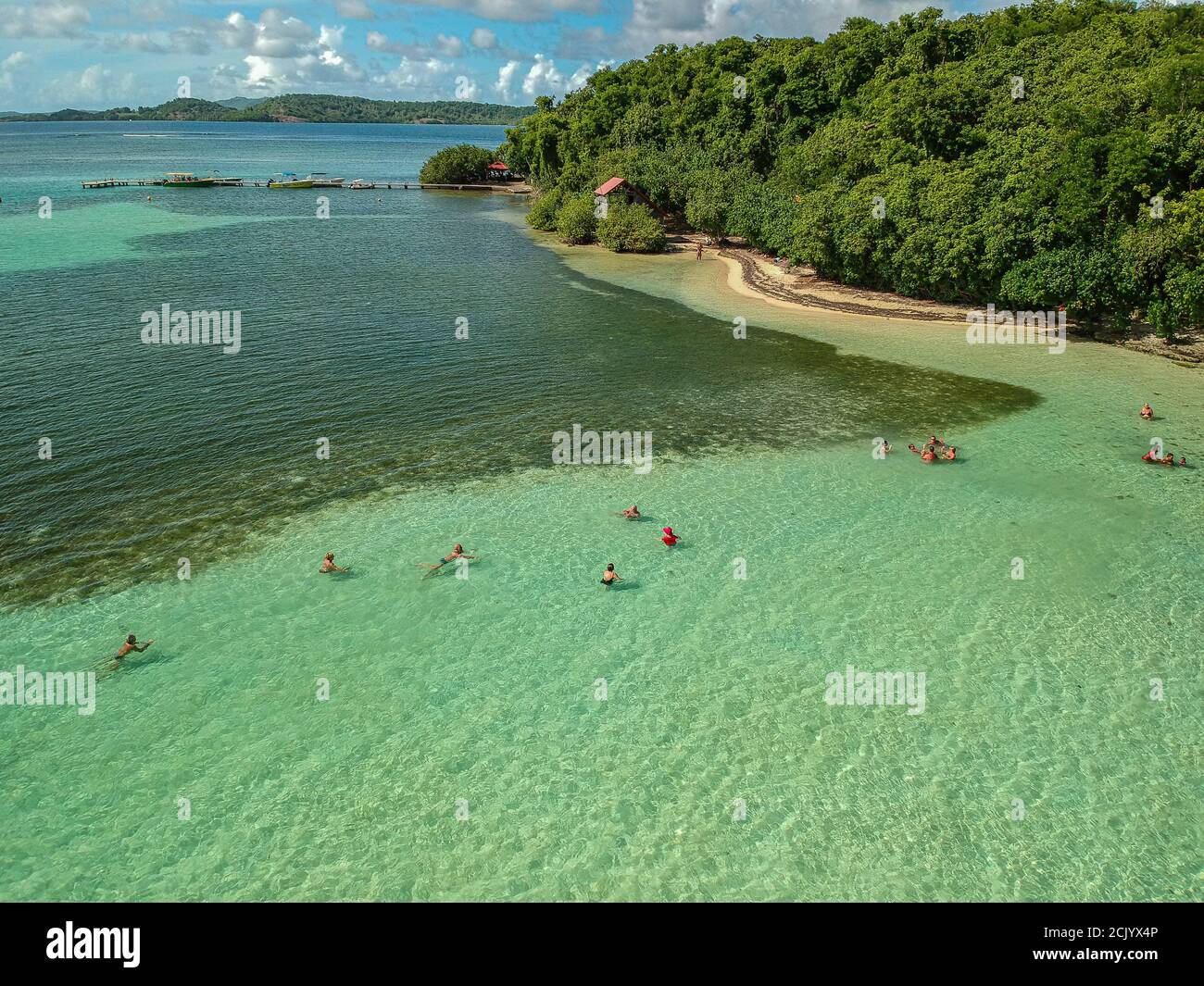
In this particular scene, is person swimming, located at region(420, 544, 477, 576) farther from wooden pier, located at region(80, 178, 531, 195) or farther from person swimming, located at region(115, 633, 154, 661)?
wooden pier, located at region(80, 178, 531, 195)

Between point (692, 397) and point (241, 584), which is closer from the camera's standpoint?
point (241, 584)

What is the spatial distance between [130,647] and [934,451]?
29.3 metres

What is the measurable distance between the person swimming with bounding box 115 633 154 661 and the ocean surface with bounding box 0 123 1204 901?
0.29 meters

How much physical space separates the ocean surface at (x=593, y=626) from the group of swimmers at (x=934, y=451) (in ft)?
2.17

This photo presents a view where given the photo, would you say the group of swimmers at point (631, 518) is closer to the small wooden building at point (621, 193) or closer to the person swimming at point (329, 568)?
the person swimming at point (329, 568)

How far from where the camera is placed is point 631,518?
27.3 m

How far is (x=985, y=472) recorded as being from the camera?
1209 inches

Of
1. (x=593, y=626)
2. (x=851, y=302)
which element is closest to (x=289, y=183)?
(x=851, y=302)

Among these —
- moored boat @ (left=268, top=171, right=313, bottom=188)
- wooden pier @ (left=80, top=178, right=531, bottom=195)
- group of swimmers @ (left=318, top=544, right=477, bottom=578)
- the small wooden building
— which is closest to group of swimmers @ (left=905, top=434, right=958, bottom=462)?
group of swimmers @ (left=318, top=544, right=477, bottom=578)

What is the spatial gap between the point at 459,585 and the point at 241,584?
6.45m

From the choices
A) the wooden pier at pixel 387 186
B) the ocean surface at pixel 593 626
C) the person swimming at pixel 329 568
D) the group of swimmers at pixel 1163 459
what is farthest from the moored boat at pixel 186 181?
the group of swimmers at pixel 1163 459

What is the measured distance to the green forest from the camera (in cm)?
4244
